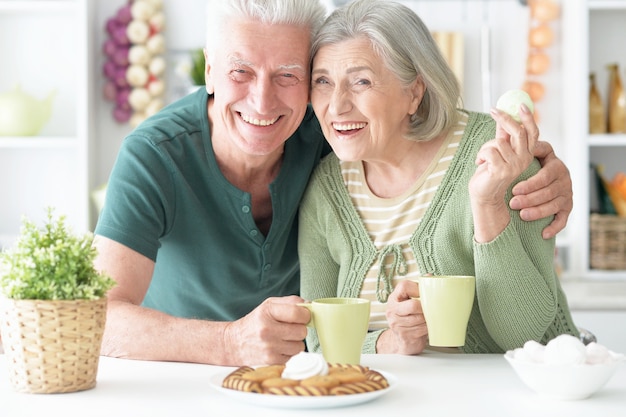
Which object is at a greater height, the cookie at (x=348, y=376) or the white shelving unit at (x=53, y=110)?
the white shelving unit at (x=53, y=110)

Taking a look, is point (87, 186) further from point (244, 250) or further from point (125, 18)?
point (244, 250)

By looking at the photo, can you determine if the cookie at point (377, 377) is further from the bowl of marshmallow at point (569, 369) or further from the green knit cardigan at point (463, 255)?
the green knit cardigan at point (463, 255)

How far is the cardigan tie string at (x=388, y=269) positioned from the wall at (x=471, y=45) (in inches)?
72.5

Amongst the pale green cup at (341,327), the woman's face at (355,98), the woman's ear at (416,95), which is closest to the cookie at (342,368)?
the pale green cup at (341,327)

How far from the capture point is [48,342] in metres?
1.14

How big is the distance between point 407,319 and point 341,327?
22 cm

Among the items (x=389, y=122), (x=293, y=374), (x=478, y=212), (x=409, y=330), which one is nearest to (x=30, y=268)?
(x=293, y=374)

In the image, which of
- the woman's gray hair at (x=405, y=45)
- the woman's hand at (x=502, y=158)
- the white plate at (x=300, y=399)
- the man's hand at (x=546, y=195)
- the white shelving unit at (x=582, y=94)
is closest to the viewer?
the white plate at (x=300, y=399)

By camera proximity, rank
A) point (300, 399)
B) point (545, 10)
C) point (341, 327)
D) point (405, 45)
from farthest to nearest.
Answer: point (545, 10)
point (405, 45)
point (341, 327)
point (300, 399)

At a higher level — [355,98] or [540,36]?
[540,36]

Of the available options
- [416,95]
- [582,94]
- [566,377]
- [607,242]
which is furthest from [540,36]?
[566,377]

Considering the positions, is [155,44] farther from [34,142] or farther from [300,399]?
[300,399]

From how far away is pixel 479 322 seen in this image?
1.67 metres

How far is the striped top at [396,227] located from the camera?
1.71 metres
